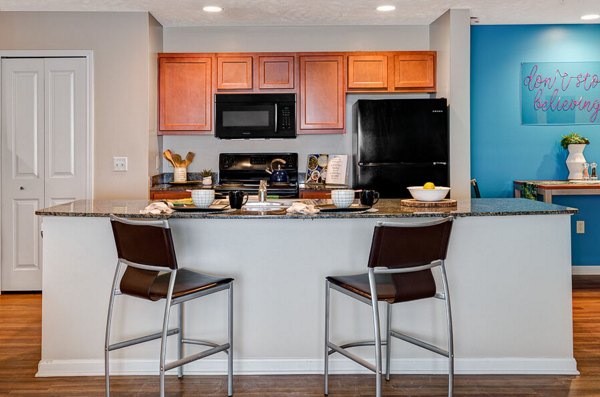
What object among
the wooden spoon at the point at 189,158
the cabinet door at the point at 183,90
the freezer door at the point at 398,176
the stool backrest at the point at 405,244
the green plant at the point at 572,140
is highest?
the cabinet door at the point at 183,90

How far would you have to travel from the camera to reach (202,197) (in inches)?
111

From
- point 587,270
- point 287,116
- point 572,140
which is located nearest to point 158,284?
point 287,116

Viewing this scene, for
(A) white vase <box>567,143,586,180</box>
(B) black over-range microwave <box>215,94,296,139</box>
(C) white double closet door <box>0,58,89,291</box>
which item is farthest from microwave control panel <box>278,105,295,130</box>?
(A) white vase <box>567,143,586,180</box>

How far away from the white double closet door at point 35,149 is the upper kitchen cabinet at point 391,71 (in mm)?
2211

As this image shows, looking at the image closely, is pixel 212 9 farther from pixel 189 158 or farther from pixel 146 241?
pixel 146 241

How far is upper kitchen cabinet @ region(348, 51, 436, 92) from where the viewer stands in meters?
5.00

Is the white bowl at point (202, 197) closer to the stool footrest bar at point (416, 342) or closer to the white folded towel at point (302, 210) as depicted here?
the white folded towel at point (302, 210)

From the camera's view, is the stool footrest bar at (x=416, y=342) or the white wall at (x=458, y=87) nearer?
the stool footrest bar at (x=416, y=342)

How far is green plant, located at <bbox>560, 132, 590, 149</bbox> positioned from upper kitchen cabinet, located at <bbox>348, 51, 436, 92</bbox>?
48.9 inches

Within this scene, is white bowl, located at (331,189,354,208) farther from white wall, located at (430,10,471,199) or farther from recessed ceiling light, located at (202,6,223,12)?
recessed ceiling light, located at (202,6,223,12)

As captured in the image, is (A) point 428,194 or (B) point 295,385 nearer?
(B) point 295,385

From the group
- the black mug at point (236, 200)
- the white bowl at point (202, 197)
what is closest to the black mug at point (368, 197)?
the black mug at point (236, 200)

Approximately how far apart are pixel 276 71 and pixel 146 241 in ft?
9.67

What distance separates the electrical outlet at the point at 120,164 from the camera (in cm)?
472
